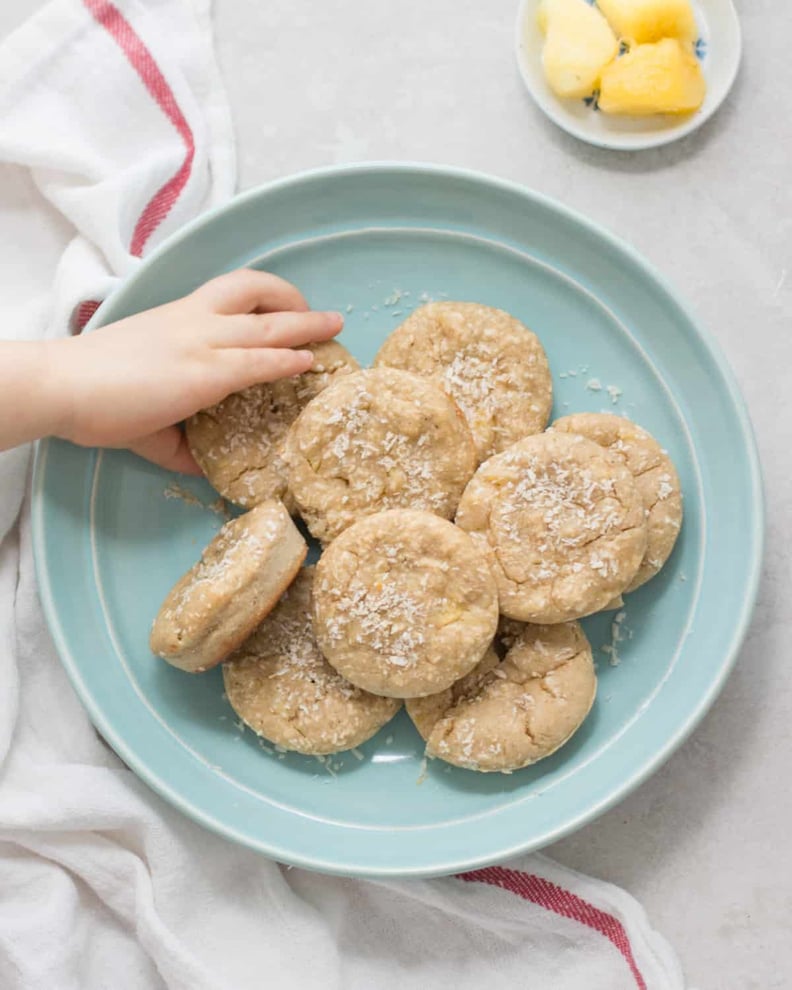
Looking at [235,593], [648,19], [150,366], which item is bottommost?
[235,593]

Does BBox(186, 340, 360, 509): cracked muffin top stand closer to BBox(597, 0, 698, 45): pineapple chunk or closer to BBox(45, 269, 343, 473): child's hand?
BBox(45, 269, 343, 473): child's hand

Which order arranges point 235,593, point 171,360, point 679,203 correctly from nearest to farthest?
1. point 235,593
2. point 171,360
3. point 679,203

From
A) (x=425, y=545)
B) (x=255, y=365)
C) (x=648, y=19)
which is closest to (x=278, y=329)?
(x=255, y=365)

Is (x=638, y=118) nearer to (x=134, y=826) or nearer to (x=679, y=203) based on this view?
(x=679, y=203)

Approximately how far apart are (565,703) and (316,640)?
38cm

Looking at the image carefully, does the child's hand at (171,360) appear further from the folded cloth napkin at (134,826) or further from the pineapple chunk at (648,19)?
the pineapple chunk at (648,19)

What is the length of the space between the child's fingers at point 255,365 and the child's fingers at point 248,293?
91 millimetres

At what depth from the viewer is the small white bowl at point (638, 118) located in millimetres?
1645

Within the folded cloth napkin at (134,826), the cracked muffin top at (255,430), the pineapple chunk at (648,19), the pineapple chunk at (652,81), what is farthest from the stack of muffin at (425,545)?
the pineapple chunk at (648,19)

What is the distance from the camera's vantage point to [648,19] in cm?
160

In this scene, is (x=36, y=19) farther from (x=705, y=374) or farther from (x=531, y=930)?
(x=531, y=930)

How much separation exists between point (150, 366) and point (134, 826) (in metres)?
0.73

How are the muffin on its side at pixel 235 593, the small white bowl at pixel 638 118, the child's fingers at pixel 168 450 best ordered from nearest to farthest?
the muffin on its side at pixel 235 593 < the child's fingers at pixel 168 450 < the small white bowl at pixel 638 118

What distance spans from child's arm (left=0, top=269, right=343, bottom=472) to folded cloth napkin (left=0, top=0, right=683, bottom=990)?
0.57 feet
